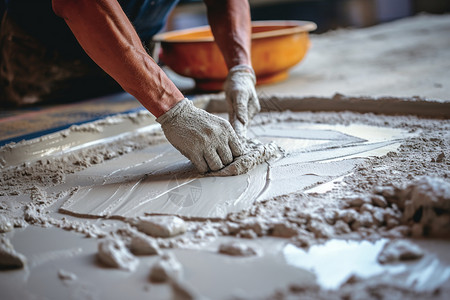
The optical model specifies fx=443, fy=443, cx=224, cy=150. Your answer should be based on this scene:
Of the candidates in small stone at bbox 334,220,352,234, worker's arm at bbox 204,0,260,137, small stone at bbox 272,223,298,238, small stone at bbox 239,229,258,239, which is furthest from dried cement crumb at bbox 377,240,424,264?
worker's arm at bbox 204,0,260,137

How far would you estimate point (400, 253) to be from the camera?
3.79 feet

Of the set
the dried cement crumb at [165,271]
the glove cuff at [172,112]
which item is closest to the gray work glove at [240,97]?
the glove cuff at [172,112]

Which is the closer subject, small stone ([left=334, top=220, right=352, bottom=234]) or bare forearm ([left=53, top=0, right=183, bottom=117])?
small stone ([left=334, top=220, right=352, bottom=234])

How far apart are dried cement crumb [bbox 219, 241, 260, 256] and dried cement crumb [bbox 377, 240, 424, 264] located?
1.12ft

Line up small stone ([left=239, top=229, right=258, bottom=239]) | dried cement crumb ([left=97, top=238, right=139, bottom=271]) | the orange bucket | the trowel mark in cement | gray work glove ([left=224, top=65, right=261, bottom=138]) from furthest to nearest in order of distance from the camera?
the orange bucket < gray work glove ([left=224, top=65, right=261, bottom=138]) < the trowel mark in cement < small stone ([left=239, top=229, right=258, bottom=239]) < dried cement crumb ([left=97, top=238, right=139, bottom=271])

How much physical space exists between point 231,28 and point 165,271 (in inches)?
65.9

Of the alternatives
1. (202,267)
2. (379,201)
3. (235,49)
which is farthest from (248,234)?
Answer: (235,49)

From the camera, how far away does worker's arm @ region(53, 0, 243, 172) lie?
1.68 metres

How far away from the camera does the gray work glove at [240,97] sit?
2146 mm

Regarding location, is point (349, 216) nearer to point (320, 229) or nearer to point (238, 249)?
point (320, 229)

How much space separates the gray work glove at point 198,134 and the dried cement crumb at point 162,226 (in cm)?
43

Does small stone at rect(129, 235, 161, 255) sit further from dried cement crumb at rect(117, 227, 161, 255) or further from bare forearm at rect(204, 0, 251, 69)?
bare forearm at rect(204, 0, 251, 69)

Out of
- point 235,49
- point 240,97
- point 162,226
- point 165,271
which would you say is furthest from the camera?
point 235,49

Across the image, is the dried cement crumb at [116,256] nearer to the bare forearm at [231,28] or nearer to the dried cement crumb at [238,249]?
the dried cement crumb at [238,249]
